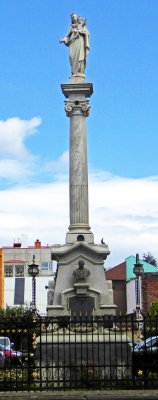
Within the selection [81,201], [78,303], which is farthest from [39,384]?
[81,201]

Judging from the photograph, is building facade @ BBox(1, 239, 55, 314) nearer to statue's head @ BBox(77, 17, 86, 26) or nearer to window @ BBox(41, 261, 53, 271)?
window @ BBox(41, 261, 53, 271)

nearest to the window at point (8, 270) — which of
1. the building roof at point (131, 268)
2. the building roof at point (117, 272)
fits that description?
the building roof at point (117, 272)

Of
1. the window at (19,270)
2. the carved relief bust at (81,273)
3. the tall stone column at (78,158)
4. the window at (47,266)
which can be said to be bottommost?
the carved relief bust at (81,273)

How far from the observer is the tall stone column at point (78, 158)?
67.7 feet

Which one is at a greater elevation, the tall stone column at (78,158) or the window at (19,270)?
the window at (19,270)

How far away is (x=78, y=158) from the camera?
2091cm

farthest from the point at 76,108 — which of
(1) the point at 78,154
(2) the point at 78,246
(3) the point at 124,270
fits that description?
(3) the point at 124,270

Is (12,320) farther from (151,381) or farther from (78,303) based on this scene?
(78,303)

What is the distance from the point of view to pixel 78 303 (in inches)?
778

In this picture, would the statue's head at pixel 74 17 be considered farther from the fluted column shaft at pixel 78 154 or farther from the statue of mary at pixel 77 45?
the fluted column shaft at pixel 78 154

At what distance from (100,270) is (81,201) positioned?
84.0 inches

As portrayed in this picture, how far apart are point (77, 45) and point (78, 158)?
380 centimetres

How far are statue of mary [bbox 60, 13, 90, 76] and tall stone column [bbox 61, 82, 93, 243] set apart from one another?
2.71 feet

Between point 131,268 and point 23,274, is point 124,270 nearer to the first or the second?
point 131,268
